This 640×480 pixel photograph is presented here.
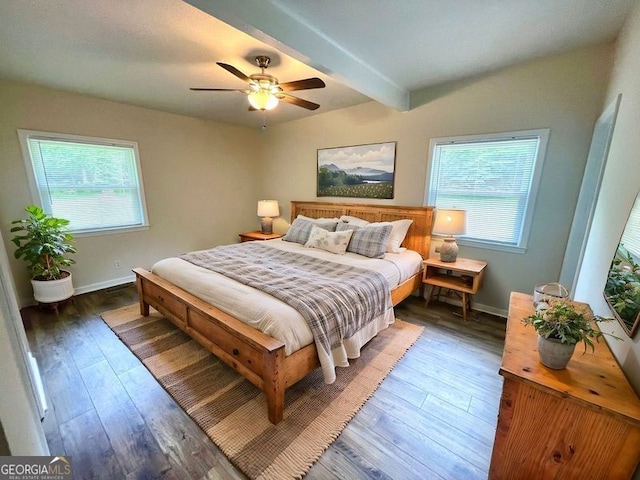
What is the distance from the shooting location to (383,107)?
340cm

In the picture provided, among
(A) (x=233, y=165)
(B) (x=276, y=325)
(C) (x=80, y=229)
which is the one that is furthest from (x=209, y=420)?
(A) (x=233, y=165)

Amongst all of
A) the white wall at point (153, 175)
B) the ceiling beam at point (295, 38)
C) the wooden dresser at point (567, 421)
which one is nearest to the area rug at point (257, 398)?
the wooden dresser at point (567, 421)

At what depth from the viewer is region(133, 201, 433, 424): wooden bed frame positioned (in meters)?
1.51

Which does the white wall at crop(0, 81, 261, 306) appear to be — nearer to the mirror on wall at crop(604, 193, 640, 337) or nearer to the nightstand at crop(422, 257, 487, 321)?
the nightstand at crop(422, 257, 487, 321)

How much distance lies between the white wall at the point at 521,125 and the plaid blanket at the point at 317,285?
150cm

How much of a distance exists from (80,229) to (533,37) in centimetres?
524

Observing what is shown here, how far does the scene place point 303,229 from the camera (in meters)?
3.62

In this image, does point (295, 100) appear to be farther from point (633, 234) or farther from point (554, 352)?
point (554, 352)

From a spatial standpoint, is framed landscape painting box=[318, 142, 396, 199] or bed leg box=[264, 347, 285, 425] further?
framed landscape painting box=[318, 142, 396, 199]

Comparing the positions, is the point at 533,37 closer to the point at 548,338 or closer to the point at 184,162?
the point at 548,338

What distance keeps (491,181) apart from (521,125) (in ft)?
1.89
